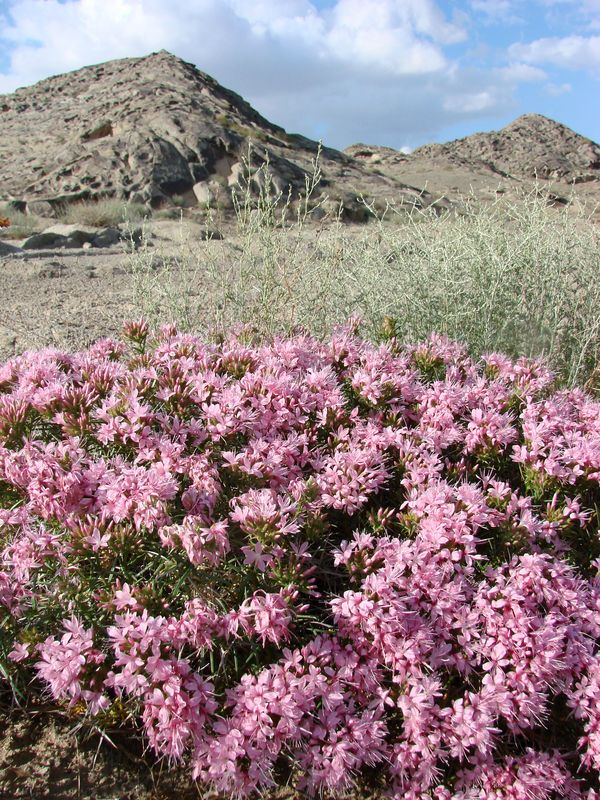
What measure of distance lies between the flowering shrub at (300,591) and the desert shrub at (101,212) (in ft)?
45.4

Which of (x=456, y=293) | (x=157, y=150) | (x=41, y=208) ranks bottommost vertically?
(x=41, y=208)

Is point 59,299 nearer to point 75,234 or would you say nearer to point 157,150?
point 75,234

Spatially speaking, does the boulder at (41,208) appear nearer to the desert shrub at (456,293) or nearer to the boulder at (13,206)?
the boulder at (13,206)

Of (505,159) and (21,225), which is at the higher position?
(505,159)

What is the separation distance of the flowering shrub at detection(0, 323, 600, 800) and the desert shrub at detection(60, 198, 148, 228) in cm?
1385

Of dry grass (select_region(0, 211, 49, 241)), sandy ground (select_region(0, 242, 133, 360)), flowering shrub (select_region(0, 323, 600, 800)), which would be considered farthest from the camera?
dry grass (select_region(0, 211, 49, 241))

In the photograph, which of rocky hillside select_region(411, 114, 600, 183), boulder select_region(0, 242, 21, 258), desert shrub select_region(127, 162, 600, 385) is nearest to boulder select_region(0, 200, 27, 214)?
boulder select_region(0, 242, 21, 258)

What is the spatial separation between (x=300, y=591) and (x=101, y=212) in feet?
51.3

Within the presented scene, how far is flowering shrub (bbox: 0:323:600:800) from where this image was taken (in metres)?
2.08

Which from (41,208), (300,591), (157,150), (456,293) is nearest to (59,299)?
(456,293)

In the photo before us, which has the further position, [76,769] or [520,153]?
[520,153]

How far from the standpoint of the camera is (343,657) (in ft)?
7.30

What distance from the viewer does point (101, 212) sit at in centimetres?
1631

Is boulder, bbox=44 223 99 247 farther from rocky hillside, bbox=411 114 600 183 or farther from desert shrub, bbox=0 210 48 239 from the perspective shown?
rocky hillside, bbox=411 114 600 183
